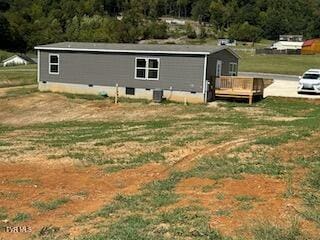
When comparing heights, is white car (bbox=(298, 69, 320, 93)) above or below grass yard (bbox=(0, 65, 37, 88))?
above

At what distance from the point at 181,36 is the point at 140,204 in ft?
457

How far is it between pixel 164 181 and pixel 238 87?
58.7ft

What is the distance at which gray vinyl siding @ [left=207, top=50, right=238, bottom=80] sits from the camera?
28.0 meters

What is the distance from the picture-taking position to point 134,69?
2945 centimetres

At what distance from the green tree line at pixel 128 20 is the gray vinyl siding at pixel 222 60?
72758mm

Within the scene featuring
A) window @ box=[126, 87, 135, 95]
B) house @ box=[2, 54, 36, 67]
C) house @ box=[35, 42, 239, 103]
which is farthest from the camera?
house @ box=[2, 54, 36, 67]

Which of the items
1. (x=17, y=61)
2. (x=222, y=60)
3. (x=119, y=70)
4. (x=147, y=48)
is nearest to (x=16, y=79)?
(x=119, y=70)

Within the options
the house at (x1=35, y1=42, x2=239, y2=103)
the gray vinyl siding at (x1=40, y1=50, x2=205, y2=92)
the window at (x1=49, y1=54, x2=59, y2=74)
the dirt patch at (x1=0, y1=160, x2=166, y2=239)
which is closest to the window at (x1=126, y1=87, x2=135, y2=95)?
the house at (x1=35, y1=42, x2=239, y2=103)

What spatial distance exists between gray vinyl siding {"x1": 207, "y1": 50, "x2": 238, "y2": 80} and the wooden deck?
2.09 feet

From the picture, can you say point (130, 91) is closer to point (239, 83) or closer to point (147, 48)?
point (147, 48)

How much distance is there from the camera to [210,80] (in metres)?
28.0

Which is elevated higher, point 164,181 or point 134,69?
point 134,69

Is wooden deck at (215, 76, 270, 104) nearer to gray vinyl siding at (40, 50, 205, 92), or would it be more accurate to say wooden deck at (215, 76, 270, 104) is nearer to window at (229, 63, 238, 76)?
gray vinyl siding at (40, 50, 205, 92)

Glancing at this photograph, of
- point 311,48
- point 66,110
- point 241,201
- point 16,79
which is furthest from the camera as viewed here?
point 311,48
